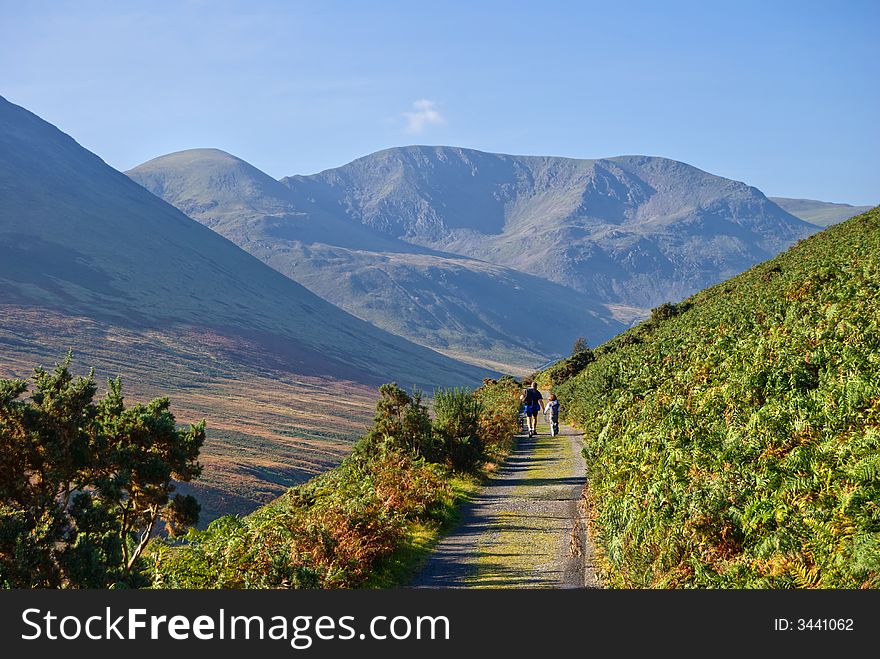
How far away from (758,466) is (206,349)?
132493 millimetres

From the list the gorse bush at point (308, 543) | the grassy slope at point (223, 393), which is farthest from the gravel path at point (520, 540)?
the grassy slope at point (223, 393)

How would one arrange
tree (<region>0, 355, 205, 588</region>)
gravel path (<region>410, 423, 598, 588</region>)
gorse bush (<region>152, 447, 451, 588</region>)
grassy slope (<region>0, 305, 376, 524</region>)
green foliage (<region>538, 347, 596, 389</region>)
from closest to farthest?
tree (<region>0, 355, 205, 588</region>) → gorse bush (<region>152, 447, 451, 588</region>) → gravel path (<region>410, 423, 598, 588</region>) → green foliage (<region>538, 347, 596, 389</region>) → grassy slope (<region>0, 305, 376, 524</region>)

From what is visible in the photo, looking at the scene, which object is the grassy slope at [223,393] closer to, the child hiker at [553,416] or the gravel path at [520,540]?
the child hiker at [553,416]

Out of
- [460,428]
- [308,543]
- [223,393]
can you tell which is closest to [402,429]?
[460,428]

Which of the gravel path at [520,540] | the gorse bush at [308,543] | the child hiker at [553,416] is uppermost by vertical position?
the child hiker at [553,416]

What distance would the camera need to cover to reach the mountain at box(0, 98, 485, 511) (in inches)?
2707

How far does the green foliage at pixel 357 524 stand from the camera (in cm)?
992

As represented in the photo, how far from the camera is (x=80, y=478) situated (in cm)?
1157

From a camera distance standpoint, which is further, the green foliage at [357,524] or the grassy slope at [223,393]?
the grassy slope at [223,393]

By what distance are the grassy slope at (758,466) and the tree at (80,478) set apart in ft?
21.2

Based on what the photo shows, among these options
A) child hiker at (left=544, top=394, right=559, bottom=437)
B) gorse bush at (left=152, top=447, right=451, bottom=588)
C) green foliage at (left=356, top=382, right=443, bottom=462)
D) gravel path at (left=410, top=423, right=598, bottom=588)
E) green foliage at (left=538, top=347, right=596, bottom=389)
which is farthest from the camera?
green foliage at (left=538, top=347, right=596, bottom=389)

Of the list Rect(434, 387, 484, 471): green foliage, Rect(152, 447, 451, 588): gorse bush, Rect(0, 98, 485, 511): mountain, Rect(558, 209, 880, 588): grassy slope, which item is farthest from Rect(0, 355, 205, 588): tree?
Rect(0, 98, 485, 511): mountain

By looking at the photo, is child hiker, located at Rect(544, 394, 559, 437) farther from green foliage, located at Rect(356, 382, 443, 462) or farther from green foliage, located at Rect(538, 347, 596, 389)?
green foliage, located at Rect(538, 347, 596, 389)

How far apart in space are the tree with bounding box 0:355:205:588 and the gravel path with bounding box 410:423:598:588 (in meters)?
4.17
